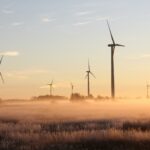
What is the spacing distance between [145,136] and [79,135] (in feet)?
16.6

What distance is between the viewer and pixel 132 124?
6184 centimetres

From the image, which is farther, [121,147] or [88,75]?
[88,75]

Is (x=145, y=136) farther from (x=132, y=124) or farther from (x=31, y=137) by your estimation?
(x=132, y=124)

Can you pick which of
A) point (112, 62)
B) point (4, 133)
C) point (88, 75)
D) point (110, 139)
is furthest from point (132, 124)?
point (88, 75)

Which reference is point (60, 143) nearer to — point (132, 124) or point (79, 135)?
point (79, 135)

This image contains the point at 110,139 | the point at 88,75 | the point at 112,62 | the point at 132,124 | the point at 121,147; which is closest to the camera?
the point at 121,147

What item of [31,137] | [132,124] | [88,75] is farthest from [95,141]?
[88,75]

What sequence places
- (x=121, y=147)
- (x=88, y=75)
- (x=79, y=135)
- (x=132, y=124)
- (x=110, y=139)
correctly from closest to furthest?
(x=121, y=147), (x=110, y=139), (x=79, y=135), (x=132, y=124), (x=88, y=75)

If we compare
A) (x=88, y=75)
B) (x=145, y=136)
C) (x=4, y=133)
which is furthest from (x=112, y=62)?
(x=145, y=136)

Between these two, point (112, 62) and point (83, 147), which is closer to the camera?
point (83, 147)

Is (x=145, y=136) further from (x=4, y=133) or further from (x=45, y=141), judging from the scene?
(x=4, y=133)

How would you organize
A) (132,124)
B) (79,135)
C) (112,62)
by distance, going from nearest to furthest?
(79,135), (132,124), (112,62)

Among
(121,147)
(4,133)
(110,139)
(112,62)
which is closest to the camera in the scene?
(121,147)

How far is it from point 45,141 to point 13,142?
8.54 ft
